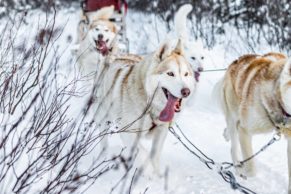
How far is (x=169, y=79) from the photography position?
119 inches

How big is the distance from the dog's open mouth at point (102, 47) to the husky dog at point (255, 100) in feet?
5.56

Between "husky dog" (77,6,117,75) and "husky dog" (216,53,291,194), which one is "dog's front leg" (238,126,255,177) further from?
"husky dog" (77,6,117,75)

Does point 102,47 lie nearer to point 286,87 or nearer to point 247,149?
point 247,149

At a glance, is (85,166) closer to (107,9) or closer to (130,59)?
(130,59)

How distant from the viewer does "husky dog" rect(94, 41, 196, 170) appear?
3.03 metres

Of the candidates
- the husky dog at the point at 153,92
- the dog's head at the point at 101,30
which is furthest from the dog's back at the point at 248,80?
the dog's head at the point at 101,30

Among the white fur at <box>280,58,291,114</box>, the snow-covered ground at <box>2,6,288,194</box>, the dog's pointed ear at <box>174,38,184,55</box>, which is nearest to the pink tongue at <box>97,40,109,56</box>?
the snow-covered ground at <box>2,6,288,194</box>

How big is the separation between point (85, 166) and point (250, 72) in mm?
1131

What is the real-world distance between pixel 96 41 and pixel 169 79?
2612 millimetres

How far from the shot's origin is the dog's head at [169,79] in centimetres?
301

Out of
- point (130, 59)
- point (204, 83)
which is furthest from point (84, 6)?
point (130, 59)

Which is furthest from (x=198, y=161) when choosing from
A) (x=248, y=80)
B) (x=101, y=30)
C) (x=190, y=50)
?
(x=101, y=30)

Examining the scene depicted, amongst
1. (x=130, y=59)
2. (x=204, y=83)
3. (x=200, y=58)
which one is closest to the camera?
(x=130, y=59)

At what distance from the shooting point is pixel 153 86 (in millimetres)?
3072
